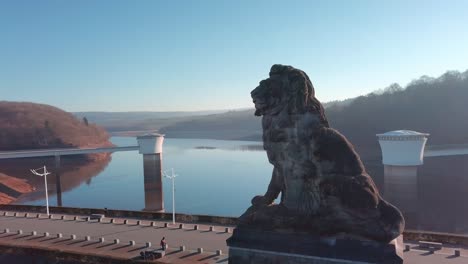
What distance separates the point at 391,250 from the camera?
7980 mm

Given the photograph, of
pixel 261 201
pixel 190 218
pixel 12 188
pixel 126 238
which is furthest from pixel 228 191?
pixel 261 201

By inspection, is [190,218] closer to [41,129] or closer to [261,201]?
[261,201]

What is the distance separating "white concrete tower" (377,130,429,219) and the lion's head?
19314 mm

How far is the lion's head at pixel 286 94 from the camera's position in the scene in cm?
884

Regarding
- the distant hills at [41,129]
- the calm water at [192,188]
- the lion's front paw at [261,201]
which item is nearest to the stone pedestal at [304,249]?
the lion's front paw at [261,201]

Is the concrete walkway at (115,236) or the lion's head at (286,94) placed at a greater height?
the lion's head at (286,94)

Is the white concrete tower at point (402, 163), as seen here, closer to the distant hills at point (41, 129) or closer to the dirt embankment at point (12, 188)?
the dirt embankment at point (12, 188)

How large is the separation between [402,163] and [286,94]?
2055cm

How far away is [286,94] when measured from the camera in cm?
898

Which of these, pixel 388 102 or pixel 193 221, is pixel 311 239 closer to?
pixel 193 221

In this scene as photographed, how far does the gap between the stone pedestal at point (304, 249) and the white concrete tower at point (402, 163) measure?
1874 centimetres

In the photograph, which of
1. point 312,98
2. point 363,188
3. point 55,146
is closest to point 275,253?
point 363,188

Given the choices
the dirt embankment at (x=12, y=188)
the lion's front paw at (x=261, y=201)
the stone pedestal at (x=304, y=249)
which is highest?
the lion's front paw at (x=261, y=201)

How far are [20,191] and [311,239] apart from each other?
46.2m
